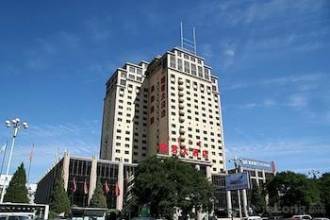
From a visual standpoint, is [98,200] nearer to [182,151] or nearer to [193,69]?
[182,151]

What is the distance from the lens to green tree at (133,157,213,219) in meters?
56.1

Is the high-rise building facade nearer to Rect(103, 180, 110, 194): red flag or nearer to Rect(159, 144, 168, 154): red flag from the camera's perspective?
Rect(159, 144, 168, 154): red flag

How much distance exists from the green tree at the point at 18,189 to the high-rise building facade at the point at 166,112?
3985 cm

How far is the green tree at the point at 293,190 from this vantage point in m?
76.8

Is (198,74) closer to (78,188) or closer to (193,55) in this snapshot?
(193,55)

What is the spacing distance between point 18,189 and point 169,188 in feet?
139

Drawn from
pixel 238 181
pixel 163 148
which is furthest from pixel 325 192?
pixel 163 148

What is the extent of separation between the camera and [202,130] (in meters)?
122

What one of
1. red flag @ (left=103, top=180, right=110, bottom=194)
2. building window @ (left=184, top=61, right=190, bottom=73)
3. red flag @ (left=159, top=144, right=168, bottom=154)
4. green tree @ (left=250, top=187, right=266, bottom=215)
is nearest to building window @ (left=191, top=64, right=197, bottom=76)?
building window @ (left=184, top=61, right=190, bottom=73)

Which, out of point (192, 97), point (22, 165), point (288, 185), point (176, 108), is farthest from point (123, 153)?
point (288, 185)

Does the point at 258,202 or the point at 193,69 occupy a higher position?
the point at 193,69

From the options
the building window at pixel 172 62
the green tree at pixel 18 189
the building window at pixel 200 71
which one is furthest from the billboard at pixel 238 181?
the building window at pixel 200 71

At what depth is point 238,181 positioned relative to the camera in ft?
242

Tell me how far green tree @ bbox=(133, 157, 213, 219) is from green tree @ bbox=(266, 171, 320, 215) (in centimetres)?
2734
